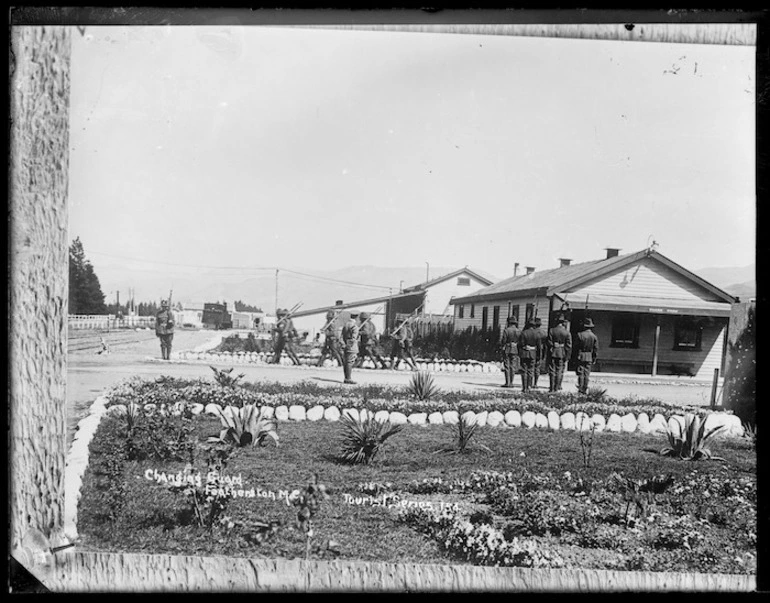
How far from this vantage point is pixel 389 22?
285 centimetres

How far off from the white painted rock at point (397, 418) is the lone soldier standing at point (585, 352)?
1.21 metres

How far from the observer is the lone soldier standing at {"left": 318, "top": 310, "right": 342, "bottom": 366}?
127 inches

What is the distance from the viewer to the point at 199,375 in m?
3.16

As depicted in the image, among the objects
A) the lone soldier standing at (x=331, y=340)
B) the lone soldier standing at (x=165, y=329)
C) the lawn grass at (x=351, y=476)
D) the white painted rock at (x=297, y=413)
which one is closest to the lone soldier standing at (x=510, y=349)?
the lawn grass at (x=351, y=476)

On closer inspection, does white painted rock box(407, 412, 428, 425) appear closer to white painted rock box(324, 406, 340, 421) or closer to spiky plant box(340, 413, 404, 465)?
spiky plant box(340, 413, 404, 465)

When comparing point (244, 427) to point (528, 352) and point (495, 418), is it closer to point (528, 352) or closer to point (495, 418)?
point (495, 418)

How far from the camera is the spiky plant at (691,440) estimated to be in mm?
3109

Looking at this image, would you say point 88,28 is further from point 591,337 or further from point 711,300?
point 711,300

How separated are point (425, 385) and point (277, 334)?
1.08 metres

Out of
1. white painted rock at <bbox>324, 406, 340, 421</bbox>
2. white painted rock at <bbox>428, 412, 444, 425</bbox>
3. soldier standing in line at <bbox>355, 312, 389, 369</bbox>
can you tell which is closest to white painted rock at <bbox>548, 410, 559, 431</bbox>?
white painted rock at <bbox>428, 412, 444, 425</bbox>
